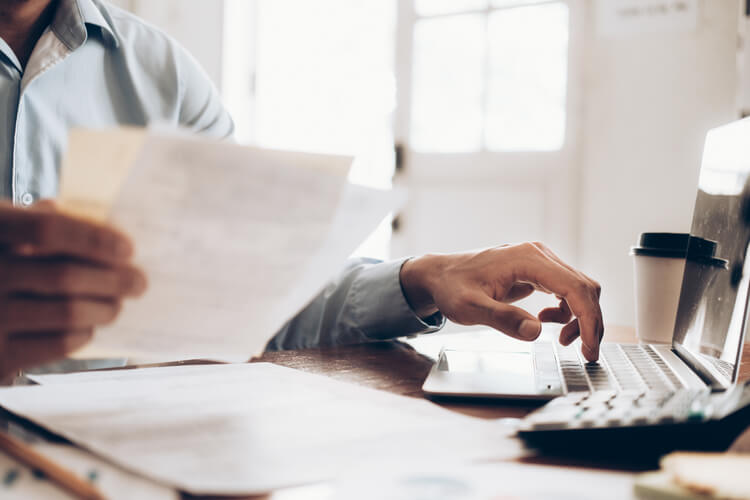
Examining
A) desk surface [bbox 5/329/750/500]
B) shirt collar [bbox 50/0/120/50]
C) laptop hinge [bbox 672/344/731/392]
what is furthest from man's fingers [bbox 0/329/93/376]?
shirt collar [bbox 50/0/120/50]

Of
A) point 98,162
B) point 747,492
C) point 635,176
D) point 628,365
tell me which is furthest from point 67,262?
point 635,176

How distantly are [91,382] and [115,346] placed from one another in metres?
0.14

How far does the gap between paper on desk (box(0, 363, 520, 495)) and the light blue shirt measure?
0.96 feet

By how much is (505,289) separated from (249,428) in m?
0.39

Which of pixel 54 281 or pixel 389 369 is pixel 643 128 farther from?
pixel 54 281

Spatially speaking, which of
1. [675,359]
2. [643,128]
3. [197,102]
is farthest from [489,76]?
[675,359]

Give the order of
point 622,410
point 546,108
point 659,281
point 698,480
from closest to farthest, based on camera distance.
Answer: point 698,480 < point 622,410 < point 659,281 < point 546,108

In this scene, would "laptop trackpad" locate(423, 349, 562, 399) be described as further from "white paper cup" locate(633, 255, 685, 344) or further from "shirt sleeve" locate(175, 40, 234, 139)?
"shirt sleeve" locate(175, 40, 234, 139)

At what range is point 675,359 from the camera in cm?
67

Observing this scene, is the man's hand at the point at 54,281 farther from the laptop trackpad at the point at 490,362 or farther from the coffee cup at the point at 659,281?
the coffee cup at the point at 659,281

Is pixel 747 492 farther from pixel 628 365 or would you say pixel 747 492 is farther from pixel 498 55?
pixel 498 55

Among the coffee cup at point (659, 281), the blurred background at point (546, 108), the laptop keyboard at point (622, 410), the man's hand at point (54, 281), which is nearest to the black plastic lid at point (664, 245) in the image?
the coffee cup at point (659, 281)

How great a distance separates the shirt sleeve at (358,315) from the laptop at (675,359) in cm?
10

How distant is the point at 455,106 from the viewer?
2.41 meters
